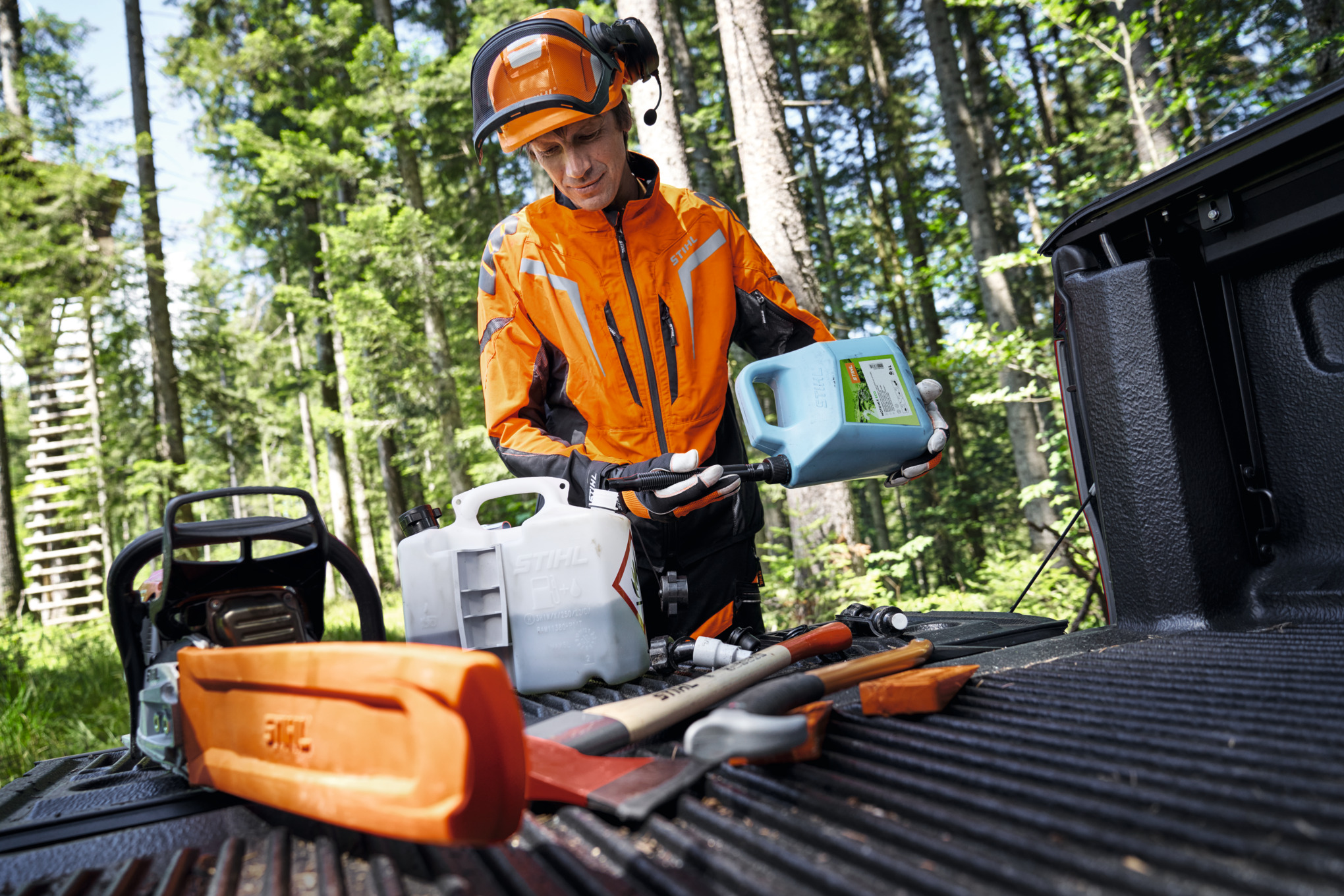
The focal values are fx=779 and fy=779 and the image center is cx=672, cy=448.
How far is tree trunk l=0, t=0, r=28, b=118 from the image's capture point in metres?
12.5

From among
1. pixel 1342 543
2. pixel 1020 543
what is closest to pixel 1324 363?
pixel 1342 543

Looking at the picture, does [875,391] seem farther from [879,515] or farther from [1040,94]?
[1040,94]

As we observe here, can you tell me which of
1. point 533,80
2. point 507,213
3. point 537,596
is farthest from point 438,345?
point 537,596

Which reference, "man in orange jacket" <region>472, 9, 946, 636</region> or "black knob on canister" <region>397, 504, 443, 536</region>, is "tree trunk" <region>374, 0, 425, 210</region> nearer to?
"man in orange jacket" <region>472, 9, 946, 636</region>

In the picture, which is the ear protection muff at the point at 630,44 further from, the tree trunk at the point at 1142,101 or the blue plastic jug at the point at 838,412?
the tree trunk at the point at 1142,101

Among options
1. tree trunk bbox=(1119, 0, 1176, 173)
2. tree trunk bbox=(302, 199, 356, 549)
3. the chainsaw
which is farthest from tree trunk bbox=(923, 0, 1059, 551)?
tree trunk bbox=(302, 199, 356, 549)

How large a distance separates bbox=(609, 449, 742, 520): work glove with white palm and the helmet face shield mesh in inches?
37.9

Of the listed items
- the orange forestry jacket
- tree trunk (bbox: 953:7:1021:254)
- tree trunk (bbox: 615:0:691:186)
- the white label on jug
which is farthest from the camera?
tree trunk (bbox: 953:7:1021:254)

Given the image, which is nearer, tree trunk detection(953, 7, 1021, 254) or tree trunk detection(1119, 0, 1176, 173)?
tree trunk detection(1119, 0, 1176, 173)

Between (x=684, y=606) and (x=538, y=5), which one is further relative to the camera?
(x=538, y=5)

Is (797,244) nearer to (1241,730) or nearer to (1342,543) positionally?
(1342,543)

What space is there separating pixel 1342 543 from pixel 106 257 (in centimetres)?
1405

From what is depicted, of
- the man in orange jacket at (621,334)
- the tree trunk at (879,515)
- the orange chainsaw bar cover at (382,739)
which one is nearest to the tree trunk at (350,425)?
the tree trunk at (879,515)

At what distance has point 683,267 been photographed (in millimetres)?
2578
